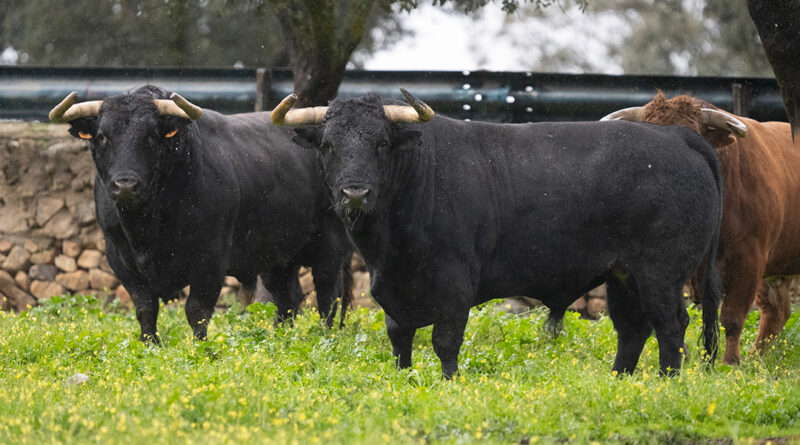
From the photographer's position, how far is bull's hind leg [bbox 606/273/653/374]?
7461 millimetres

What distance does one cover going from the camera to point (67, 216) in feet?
40.9

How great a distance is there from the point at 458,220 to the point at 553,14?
25.6 metres

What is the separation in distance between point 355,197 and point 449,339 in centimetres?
120

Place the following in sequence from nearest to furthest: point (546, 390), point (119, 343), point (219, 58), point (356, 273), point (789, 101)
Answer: point (546, 390), point (789, 101), point (119, 343), point (356, 273), point (219, 58)

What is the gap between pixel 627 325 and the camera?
752 centimetres

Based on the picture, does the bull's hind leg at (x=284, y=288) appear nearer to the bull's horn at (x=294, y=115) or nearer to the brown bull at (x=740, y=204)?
the bull's horn at (x=294, y=115)

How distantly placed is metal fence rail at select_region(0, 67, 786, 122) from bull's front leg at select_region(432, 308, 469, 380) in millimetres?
6024

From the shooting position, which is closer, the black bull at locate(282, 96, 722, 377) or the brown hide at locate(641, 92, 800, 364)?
the black bull at locate(282, 96, 722, 377)

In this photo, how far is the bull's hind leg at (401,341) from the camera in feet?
23.5

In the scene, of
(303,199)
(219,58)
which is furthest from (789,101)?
(219,58)

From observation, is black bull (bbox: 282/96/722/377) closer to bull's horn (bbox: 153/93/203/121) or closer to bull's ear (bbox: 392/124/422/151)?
bull's ear (bbox: 392/124/422/151)

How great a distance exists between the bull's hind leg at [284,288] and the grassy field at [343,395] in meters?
1.56

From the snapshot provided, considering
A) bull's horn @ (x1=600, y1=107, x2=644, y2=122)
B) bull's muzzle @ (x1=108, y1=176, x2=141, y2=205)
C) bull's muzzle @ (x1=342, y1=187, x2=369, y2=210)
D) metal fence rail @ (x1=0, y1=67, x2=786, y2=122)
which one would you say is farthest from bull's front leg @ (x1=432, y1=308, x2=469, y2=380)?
metal fence rail @ (x1=0, y1=67, x2=786, y2=122)

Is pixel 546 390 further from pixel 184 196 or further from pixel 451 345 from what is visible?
pixel 184 196
